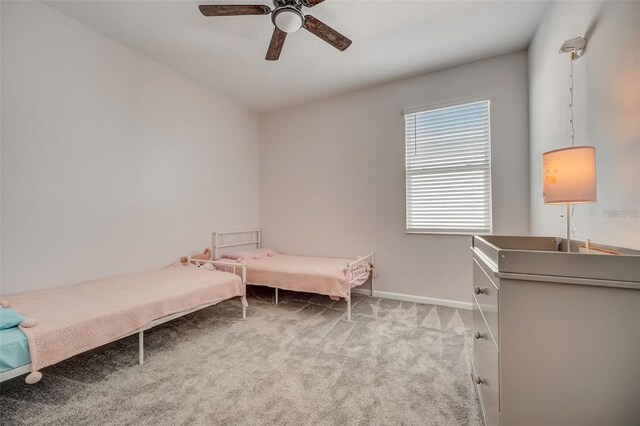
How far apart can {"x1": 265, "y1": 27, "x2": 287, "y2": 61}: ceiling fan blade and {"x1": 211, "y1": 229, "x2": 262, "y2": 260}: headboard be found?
2.40 metres

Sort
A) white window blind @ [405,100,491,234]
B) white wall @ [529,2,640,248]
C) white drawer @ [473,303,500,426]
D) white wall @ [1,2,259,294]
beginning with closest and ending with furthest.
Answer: white drawer @ [473,303,500,426] < white wall @ [529,2,640,248] < white wall @ [1,2,259,294] < white window blind @ [405,100,491,234]

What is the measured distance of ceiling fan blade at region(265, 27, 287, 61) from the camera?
2.14 metres

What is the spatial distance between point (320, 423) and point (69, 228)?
8.60 feet

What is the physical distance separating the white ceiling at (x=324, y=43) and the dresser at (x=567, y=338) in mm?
2293

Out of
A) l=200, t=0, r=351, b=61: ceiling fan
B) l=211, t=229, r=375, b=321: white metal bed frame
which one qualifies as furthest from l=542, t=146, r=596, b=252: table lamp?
l=211, t=229, r=375, b=321: white metal bed frame

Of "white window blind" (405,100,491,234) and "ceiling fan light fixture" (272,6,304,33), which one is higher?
"ceiling fan light fixture" (272,6,304,33)

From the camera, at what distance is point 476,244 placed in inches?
66.1

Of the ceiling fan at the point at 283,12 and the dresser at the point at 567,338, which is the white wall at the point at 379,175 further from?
the dresser at the point at 567,338

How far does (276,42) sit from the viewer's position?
2.26 metres

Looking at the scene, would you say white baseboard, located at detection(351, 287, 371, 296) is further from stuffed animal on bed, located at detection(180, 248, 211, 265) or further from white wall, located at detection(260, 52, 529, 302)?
stuffed animal on bed, located at detection(180, 248, 211, 265)

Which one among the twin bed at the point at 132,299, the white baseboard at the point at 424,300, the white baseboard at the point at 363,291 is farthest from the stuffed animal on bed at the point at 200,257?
the white baseboard at the point at 424,300

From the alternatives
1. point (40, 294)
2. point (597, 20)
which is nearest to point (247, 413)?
point (40, 294)

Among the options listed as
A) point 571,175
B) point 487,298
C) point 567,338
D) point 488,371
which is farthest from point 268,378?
point 571,175

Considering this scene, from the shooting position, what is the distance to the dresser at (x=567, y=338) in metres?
0.85
